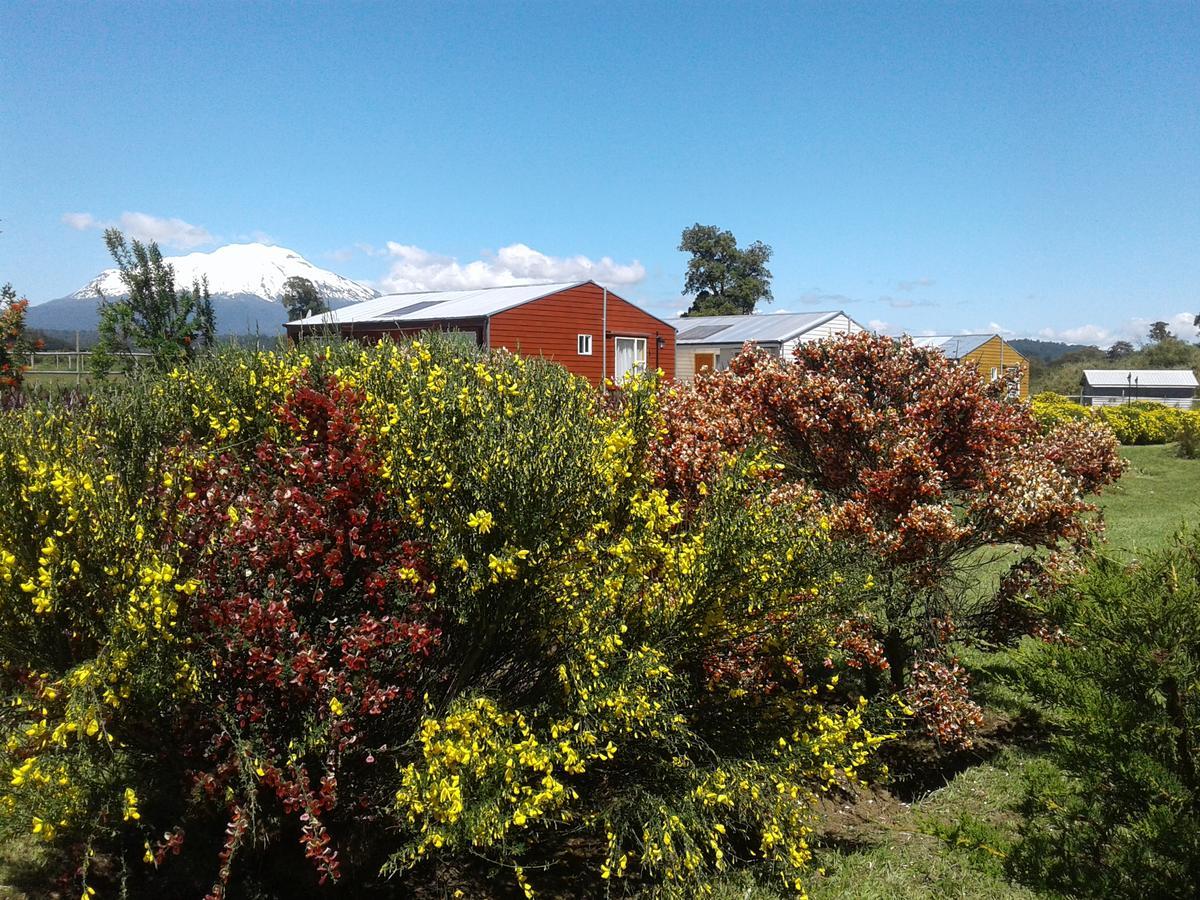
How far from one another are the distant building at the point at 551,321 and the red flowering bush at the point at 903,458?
18783 mm

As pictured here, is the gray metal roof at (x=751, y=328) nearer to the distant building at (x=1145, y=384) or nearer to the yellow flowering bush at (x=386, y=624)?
the distant building at (x=1145, y=384)

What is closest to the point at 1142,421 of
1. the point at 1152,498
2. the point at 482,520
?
the point at 1152,498

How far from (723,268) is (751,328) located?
1352 inches

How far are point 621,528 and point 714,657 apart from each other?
1066 millimetres

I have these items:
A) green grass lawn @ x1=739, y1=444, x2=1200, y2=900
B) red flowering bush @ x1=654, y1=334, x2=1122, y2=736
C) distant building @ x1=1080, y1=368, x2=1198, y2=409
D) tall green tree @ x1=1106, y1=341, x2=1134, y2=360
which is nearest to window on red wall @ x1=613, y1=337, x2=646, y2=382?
green grass lawn @ x1=739, y1=444, x2=1200, y2=900

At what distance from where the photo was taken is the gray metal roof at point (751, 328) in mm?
35688

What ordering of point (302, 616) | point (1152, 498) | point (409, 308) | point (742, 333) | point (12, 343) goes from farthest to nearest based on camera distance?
point (742, 333), point (409, 308), point (1152, 498), point (12, 343), point (302, 616)

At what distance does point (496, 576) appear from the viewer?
163 inches

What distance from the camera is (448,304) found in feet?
98.5

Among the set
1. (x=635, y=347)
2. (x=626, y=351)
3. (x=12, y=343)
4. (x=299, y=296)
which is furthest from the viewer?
(x=299, y=296)

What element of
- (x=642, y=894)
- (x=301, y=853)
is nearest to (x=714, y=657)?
(x=642, y=894)

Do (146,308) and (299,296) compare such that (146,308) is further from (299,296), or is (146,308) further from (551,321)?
(299,296)

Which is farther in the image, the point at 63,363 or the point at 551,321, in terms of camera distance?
the point at 63,363

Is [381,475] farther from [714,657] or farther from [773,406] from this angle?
[773,406]
